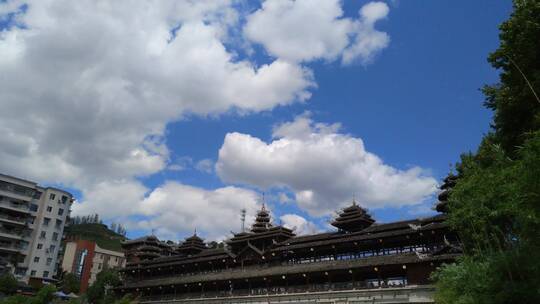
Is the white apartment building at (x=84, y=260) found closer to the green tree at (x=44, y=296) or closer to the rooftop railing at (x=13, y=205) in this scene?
the rooftop railing at (x=13, y=205)

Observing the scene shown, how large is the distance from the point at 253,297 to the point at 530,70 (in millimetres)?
35743

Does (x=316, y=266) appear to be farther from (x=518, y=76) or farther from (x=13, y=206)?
(x=13, y=206)

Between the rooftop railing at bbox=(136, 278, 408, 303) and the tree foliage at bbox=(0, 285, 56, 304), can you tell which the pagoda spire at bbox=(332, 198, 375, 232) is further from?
the tree foliage at bbox=(0, 285, 56, 304)

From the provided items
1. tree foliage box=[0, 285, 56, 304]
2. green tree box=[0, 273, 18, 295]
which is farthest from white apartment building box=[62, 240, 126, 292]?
tree foliage box=[0, 285, 56, 304]

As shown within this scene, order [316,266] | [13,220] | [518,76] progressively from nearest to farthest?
[518,76]
[316,266]
[13,220]

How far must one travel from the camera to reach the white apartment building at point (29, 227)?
72.1m

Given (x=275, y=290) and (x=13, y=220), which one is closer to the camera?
(x=275, y=290)

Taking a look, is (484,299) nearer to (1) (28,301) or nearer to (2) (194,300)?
(2) (194,300)

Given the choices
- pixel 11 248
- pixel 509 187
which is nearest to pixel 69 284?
pixel 11 248

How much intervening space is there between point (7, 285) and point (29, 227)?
15817 mm

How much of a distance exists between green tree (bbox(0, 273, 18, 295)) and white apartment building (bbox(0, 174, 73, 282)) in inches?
344

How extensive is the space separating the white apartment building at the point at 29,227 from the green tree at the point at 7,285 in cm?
874

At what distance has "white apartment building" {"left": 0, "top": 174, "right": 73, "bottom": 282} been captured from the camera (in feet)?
236

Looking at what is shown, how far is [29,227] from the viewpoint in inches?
2963
